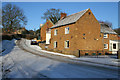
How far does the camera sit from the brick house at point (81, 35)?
24.1 metres

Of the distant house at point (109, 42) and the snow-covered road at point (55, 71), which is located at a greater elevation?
the distant house at point (109, 42)

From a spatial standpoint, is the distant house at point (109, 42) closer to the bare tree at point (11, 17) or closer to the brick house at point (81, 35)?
the brick house at point (81, 35)

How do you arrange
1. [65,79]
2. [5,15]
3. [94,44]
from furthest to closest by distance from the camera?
[5,15]
[94,44]
[65,79]

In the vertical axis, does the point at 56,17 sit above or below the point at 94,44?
above

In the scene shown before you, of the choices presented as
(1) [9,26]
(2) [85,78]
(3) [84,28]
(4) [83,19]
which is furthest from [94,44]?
(1) [9,26]

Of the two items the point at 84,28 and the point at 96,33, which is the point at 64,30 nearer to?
the point at 84,28

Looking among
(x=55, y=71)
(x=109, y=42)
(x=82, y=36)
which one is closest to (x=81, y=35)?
(x=82, y=36)

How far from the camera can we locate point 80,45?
24.5m

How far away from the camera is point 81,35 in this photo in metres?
24.8

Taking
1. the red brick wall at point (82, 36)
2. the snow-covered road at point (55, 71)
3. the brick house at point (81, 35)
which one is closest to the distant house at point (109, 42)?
the brick house at point (81, 35)

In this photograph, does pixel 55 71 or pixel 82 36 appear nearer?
pixel 55 71

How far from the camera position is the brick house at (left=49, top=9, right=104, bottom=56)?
24141mm

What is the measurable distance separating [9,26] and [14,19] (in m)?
3.67

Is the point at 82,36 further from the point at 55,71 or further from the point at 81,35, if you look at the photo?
the point at 55,71
